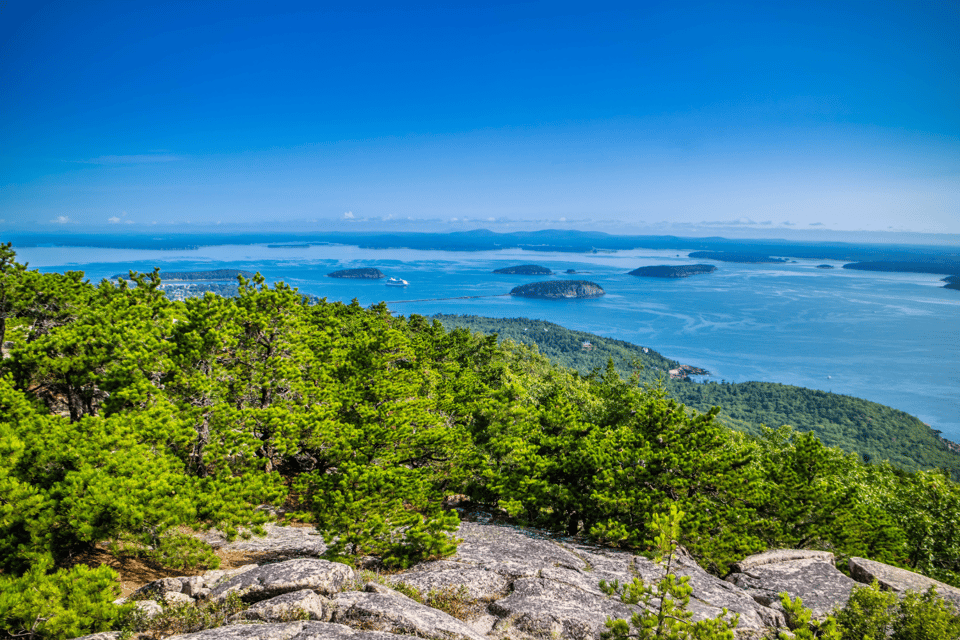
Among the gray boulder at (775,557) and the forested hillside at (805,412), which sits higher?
the gray boulder at (775,557)

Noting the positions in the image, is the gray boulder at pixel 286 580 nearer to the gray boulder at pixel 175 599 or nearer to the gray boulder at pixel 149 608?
the gray boulder at pixel 175 599

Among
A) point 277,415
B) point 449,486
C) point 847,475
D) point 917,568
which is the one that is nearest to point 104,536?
point 277,415

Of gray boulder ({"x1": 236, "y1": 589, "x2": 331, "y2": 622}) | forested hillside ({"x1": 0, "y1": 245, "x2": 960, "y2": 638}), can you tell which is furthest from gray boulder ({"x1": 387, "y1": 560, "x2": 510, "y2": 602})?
gray boulder ({"x1": 236, "y1": 589, "x2": 331, "y2": 622})

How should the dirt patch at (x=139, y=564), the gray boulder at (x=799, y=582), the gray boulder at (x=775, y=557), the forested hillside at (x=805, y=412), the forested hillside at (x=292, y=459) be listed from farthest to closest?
the forested hillside at (x=805, y=412) < the gray boulder at (x=775, y=557) < the gray boulder at (x=799, y=582) < the dirt patch at (x=139, y=564) < the forested hillside at (x=292, y=459)

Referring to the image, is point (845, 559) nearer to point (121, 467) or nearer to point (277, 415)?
point (277, 415)

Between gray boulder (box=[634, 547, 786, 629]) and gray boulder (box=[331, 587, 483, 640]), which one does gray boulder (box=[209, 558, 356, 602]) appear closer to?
gray boulder (box=[331, 587, 483, 640])

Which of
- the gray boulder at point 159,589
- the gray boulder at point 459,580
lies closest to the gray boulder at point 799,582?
the gray boulder at point 459,580
